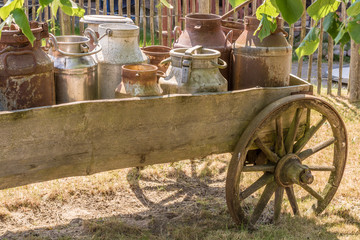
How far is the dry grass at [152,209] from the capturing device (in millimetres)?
2920

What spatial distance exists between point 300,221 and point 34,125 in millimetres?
1793

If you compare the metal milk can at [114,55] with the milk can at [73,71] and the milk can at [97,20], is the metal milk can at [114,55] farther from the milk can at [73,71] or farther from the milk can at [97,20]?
the milk can at [97,20]

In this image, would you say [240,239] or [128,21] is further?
[128,21]

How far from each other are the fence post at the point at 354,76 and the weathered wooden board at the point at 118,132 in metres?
3.09

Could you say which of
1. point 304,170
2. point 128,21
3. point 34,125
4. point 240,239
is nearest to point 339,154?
point 304,170

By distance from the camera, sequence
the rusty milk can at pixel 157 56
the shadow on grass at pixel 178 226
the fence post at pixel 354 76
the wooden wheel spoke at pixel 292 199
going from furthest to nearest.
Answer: the fence post at pixel 354 76 < the rusty milk can at pixel 157 56 < the wooden wheel spoke at pixel 292 199 < the shadow on grass at pixel 178 226

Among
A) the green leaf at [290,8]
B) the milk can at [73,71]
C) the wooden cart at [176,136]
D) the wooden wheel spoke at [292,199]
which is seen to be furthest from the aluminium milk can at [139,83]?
the green leaf at [290,8]

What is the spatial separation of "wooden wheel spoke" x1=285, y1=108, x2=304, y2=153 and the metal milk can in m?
0.99

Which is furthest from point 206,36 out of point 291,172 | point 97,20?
point 291,172

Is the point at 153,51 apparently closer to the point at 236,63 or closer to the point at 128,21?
the point at 128,21

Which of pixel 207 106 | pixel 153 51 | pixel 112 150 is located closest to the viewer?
pixel 112 150

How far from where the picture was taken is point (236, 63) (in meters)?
2.95

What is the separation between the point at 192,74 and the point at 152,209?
1.15 meters

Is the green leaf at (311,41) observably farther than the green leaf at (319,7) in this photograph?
Yes
